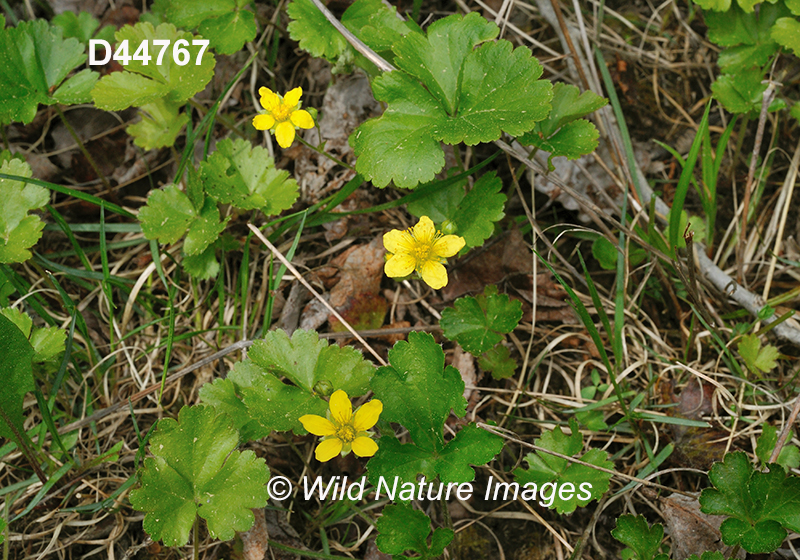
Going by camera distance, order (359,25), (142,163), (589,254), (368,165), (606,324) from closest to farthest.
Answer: (368,165) → (606,324) → (359,25) → (589,254) → (142,163)

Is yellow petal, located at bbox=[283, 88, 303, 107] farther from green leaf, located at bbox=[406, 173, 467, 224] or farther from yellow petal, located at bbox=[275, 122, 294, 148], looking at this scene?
green leaf, located at bbox=[406, 173, 467, 224]

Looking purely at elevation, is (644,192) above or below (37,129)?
above

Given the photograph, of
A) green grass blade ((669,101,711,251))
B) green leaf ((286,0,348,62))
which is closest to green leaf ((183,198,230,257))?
green leaf ((286,0,348,62))

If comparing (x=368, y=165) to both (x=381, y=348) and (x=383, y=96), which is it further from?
(x=381, y=348)

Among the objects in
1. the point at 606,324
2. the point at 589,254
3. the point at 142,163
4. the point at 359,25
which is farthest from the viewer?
the point at 142,163

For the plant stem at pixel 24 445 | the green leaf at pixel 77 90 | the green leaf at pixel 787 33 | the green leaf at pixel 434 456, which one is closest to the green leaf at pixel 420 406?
the green leaf at pixel 434 456

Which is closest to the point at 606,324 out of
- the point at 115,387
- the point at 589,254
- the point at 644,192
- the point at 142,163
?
the point at 589,254

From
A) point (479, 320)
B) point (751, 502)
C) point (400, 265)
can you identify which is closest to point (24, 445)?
point (400, 265)

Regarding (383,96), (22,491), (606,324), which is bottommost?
(22,491)
